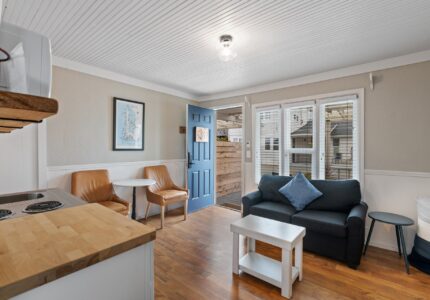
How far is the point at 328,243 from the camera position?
2.47 metres

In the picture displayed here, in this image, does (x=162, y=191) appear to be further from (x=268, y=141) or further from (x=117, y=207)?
(x=268, y=141)

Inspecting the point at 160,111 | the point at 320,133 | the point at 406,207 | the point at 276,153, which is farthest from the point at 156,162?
the point at 406,207

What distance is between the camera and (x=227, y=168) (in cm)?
578

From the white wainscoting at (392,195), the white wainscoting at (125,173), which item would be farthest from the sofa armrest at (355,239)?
the white wainscoting at (125,173)

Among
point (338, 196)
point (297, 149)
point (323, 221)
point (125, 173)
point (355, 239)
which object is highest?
point (297, 149)

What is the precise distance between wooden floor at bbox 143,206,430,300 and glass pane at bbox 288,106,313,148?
168cm

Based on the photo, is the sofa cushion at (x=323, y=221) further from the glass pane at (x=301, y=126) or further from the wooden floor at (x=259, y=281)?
the glass pane at (x=301, y=126)

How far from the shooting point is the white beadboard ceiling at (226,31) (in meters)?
1.77

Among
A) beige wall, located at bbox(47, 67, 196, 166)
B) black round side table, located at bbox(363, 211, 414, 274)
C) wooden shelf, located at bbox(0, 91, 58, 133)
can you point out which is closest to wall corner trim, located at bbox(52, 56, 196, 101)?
beige wall, located at bbox(47, 67, 196, 166)

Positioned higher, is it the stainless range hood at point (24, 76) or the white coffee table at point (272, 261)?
the stainless range hood at point (24, 76)

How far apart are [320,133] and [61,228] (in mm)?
3360

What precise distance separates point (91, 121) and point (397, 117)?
4190mm

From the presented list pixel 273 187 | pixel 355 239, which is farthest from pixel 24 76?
pixel 273 187

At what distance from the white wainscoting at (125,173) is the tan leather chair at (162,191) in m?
0.13
